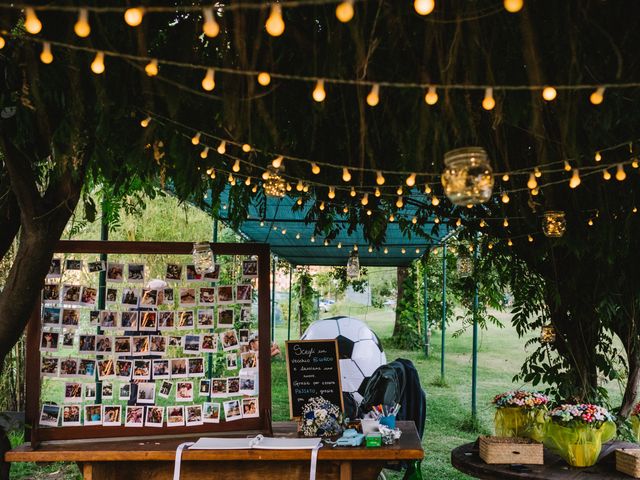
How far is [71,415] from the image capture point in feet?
11.9

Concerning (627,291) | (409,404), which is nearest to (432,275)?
(409,404)

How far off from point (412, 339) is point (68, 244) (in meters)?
11.9

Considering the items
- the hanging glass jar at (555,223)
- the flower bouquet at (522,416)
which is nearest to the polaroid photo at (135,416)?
the flower bouquet at (522,416)

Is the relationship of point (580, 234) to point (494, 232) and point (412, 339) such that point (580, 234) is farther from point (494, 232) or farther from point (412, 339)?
point (412, 339)

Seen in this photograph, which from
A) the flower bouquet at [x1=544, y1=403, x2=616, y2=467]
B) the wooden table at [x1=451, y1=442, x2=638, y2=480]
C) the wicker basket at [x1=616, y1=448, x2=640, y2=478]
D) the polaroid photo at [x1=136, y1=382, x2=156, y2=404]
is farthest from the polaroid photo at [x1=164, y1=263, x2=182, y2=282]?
the wicker basket at [x1=616, y1=448, x2=640, y2=478]

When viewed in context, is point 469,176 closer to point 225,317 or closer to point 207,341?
point 225,317

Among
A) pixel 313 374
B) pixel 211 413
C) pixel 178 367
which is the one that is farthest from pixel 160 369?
pixel 313 374

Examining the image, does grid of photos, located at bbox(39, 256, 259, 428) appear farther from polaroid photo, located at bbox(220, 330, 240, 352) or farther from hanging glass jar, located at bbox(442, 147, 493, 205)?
hanging glass jar, located at bbox(442, 147, 493, 205)

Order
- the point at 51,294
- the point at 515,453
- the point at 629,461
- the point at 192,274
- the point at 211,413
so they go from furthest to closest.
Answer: the point at 192,274
the point at 211,413
the point at 51,294
the point at 515,453
the point at 629,461

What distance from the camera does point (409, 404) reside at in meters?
5.64

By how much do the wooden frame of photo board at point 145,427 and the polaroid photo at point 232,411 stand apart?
3 cm

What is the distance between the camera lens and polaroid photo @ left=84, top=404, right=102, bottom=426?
3.63 metres

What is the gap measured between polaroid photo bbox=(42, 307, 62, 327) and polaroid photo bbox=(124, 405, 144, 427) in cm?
71

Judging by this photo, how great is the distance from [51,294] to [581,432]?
3.33 meters
